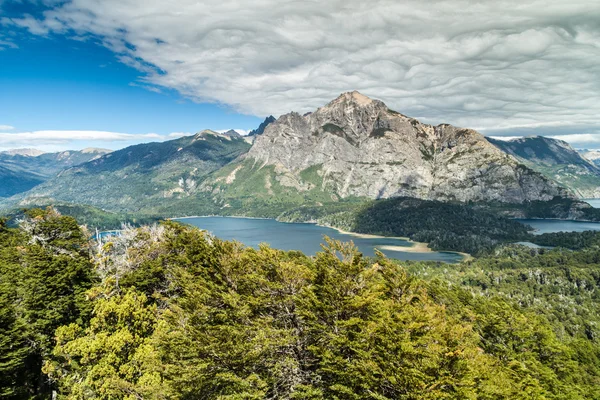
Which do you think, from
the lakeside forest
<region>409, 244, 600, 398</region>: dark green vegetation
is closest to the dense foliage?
the lakeside forest

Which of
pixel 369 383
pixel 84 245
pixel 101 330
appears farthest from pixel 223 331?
pixel 84 245

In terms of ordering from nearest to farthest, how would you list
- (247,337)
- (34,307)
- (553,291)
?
(247,337) < (34,307) < (553,291)

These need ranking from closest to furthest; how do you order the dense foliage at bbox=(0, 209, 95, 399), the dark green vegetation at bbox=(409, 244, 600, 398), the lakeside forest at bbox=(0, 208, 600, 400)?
1. the lakeside forest at bbox=(0, 208, 600, 400)
2. the dense foliage at bbox=(0, 209, 95, 399)
3. the dark green vegetation at bbox=(409, 244, 600, 398)

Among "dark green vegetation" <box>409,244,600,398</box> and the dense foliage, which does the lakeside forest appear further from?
"dark green vegetation" <box>409,244,600,398</box>

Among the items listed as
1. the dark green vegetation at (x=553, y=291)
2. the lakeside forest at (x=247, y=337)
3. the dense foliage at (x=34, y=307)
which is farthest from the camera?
the dark green vegetation at (x=553, y=291)

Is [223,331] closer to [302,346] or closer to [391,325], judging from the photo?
[302,346]

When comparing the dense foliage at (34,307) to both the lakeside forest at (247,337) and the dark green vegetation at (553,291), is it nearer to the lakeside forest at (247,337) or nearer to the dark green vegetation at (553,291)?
the lakeside forest at (247,337)

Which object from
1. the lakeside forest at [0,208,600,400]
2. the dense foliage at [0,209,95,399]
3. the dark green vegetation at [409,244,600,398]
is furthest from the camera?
the dark green vegetation at [409,244,600,398]

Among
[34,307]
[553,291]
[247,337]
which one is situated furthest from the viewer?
[553,291]

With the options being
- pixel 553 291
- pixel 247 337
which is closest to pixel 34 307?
pixel 247 337

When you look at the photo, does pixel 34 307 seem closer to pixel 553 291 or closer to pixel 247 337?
pixel 247 337

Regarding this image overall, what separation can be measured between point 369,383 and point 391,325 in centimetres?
405

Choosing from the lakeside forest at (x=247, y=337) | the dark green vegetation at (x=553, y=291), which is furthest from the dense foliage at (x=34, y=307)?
the dark green vegetation at (x=553, y=291)

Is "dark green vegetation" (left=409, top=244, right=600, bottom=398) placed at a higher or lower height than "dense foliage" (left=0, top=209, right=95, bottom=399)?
lower
